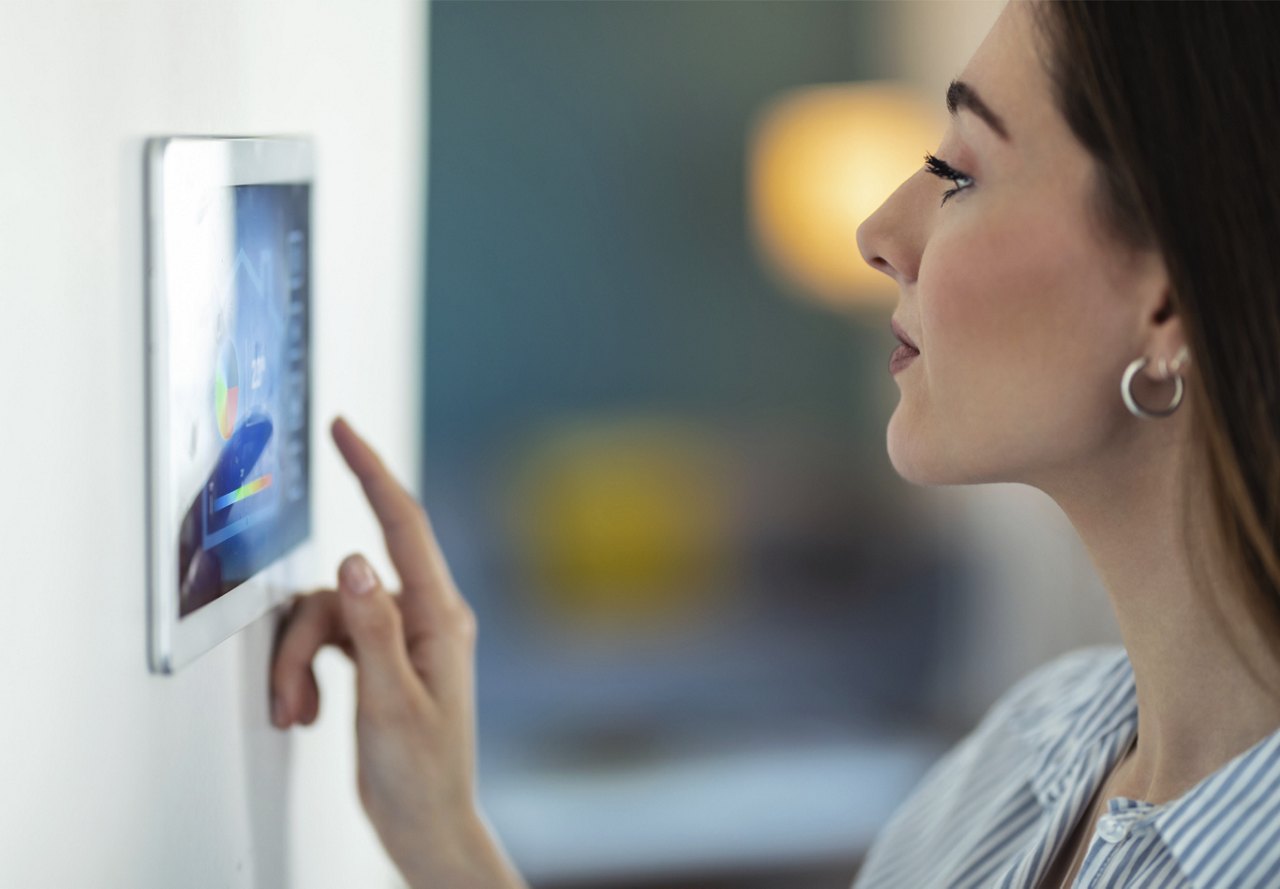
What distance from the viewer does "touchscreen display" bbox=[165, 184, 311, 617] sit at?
708mm

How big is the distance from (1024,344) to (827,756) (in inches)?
114

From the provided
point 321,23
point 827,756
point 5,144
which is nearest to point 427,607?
point 321,23

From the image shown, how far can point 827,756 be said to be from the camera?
3.54 m

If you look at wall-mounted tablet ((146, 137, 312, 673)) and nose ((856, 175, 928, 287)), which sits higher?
nose ((856, 175, 928, 287))

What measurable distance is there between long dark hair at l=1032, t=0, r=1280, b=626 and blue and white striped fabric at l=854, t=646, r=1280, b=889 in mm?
151

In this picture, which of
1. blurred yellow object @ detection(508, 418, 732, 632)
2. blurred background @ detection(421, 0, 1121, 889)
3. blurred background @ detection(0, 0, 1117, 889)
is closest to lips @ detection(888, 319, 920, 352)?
blurred background @ detection(0, 0, 1117, 889)

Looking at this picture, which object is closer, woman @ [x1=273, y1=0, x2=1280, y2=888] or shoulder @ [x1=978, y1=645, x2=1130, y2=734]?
woman @ [x1=273, y1=0, x2=1280, y2=888]

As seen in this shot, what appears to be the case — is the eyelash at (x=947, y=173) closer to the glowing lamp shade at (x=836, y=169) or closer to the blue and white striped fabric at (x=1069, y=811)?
the blue and white striped fabric at (x=1069, y=811)

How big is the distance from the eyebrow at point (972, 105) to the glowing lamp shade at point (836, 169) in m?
2.58

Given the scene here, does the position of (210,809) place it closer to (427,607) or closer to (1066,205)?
(427,607)

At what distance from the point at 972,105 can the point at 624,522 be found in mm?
3221

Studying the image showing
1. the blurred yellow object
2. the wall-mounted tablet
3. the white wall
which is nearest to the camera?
the white wall

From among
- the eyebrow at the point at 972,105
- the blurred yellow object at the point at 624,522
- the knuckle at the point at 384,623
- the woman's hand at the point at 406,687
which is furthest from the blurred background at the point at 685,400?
the eyebrow at the point at 972,105

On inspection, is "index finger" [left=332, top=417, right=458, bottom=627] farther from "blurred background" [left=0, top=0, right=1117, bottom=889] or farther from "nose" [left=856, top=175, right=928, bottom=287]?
"blurred background" [left=0, top=0, right=1117, bottom=889]
